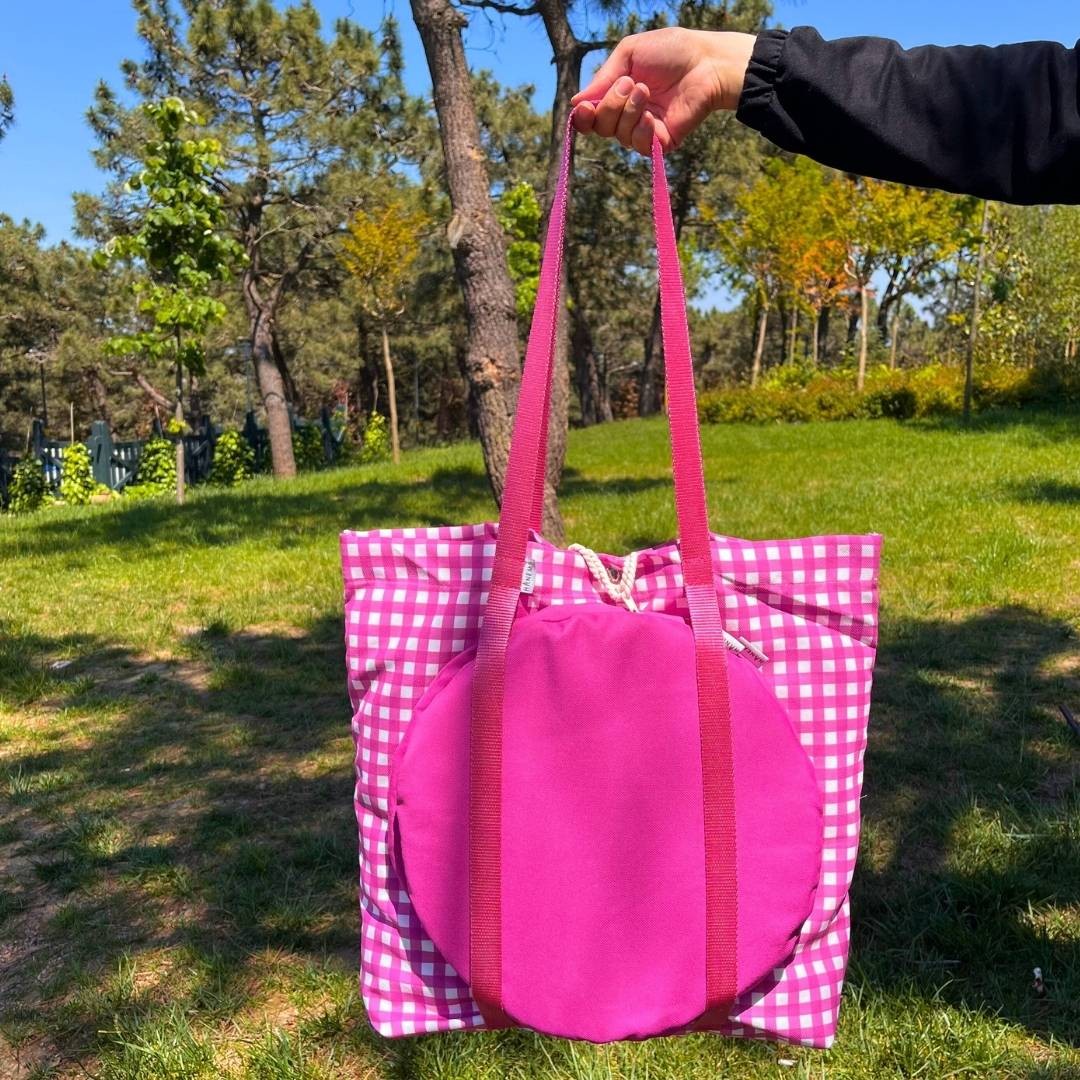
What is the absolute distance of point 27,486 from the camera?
2181cm

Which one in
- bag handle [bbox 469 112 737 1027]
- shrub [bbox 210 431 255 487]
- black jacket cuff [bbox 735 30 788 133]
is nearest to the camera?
bag handle [bbox 469 112 737 1027]

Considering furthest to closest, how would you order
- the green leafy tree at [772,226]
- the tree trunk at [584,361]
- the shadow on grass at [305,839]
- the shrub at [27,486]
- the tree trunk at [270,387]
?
the tree trunk at [584,361]
the green leafy tree at [772,226]
the tree trunk at [270,387]
the shrub at [27,486]
the shadow on grass at [305,839]

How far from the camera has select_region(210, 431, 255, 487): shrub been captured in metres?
22.6

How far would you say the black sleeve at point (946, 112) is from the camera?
1.28 m

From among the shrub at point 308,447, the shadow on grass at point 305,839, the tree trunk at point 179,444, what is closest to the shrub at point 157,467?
the shrub at point 308,447

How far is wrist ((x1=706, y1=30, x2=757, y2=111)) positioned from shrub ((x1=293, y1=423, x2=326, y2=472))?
25.1 meters

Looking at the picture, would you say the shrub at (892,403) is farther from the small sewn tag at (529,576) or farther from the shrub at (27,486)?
the small sewn tag at (529,576)

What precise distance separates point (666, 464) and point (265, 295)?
61.1 feet

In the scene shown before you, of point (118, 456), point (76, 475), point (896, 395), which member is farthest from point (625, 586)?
point (118, 456)

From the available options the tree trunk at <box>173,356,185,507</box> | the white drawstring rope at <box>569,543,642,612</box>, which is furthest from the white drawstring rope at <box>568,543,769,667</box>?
the tree trunk at <box>173,356,185,507</box>

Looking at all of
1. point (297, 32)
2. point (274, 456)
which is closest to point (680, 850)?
point (274, 456)

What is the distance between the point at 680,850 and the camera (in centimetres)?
129

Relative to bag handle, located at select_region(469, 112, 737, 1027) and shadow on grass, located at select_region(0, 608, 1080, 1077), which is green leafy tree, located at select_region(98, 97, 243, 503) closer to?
shadow on grass, located at select_region(0, 608, 1080, 1077)

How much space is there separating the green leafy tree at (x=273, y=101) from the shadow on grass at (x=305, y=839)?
18.4m
